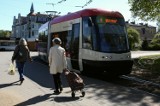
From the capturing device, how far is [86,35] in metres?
17.1

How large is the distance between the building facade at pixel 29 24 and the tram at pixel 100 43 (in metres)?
90.6

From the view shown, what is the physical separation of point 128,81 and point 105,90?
12.6 feet

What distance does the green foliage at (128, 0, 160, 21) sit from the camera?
26984 mm

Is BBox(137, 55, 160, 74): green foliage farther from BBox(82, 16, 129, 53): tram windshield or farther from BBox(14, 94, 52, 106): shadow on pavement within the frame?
BBox(14, 94, 52, 106): shadow on pavement

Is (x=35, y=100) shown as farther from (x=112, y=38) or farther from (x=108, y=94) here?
(x=112, y=38)

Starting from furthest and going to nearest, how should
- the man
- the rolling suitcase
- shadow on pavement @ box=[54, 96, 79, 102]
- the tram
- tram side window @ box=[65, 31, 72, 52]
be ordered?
tram side window @ box=[65, 31, 72, 52]
the tram
the man
the rolling suitcase
shadow on pavement @ box=[54, 96, 79, 102]

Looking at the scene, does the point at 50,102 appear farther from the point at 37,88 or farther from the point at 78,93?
the point at 37,88

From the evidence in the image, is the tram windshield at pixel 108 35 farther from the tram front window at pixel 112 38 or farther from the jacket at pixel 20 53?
the jacket at pixel 20 53

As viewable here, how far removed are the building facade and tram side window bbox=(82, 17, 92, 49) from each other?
299ft

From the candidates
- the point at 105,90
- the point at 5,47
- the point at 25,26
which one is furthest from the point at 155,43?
the point at 105,90

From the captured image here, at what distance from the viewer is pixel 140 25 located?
11769 cm

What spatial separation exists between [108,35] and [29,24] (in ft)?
346

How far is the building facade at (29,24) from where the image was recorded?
115m

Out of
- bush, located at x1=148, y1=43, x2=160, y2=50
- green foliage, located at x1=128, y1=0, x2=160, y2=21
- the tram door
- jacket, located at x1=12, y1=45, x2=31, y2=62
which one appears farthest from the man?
bush, located at x1=148, y1=43, x2=160, y2=50
